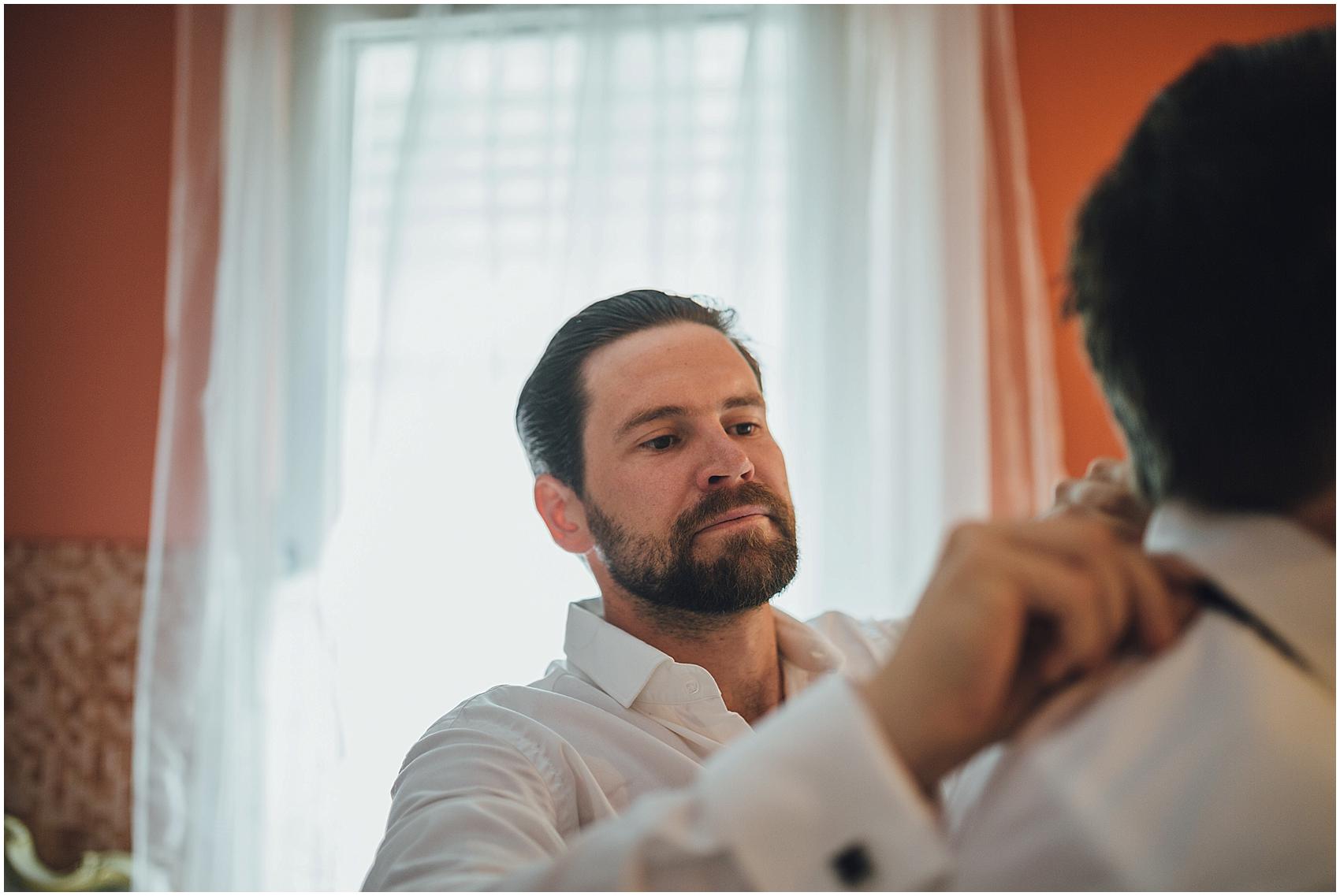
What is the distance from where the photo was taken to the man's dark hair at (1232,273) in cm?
48

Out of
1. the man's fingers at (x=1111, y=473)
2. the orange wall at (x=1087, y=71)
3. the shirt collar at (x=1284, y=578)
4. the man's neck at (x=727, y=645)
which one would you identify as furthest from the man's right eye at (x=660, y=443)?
the orange wall at (x=1087, y=71)

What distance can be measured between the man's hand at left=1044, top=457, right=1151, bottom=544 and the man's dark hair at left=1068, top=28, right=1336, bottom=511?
0.12m

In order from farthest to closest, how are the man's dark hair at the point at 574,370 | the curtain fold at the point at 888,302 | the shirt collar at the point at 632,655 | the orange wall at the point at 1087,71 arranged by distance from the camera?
the orange wall at the point at 1087,71 → the curtain fold at the point at 888,302 → the man's dark hair at the point at 574,370 → the shirt collar at the point at 632,655

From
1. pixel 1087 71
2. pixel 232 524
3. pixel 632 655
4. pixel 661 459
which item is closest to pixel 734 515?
pixel 661 459

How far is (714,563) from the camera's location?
4.53 ft

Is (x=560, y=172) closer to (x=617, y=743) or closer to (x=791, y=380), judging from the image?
(x=791, y=380)

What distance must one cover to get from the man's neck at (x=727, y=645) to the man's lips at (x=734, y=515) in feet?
0.41

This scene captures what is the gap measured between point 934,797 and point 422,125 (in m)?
2.35

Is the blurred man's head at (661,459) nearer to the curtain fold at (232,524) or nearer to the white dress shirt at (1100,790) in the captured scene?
the white dress shirt at (1100,790)

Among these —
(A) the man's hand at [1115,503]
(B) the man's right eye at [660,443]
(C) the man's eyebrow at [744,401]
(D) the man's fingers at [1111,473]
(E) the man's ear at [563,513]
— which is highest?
(C) the man's eyebrow at [744,401]

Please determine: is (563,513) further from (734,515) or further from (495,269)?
(495,269)

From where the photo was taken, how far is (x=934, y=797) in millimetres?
565

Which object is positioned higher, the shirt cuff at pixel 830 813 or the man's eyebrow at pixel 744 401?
the man's eyebrow at pixel 744 401

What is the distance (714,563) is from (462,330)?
1339mm
